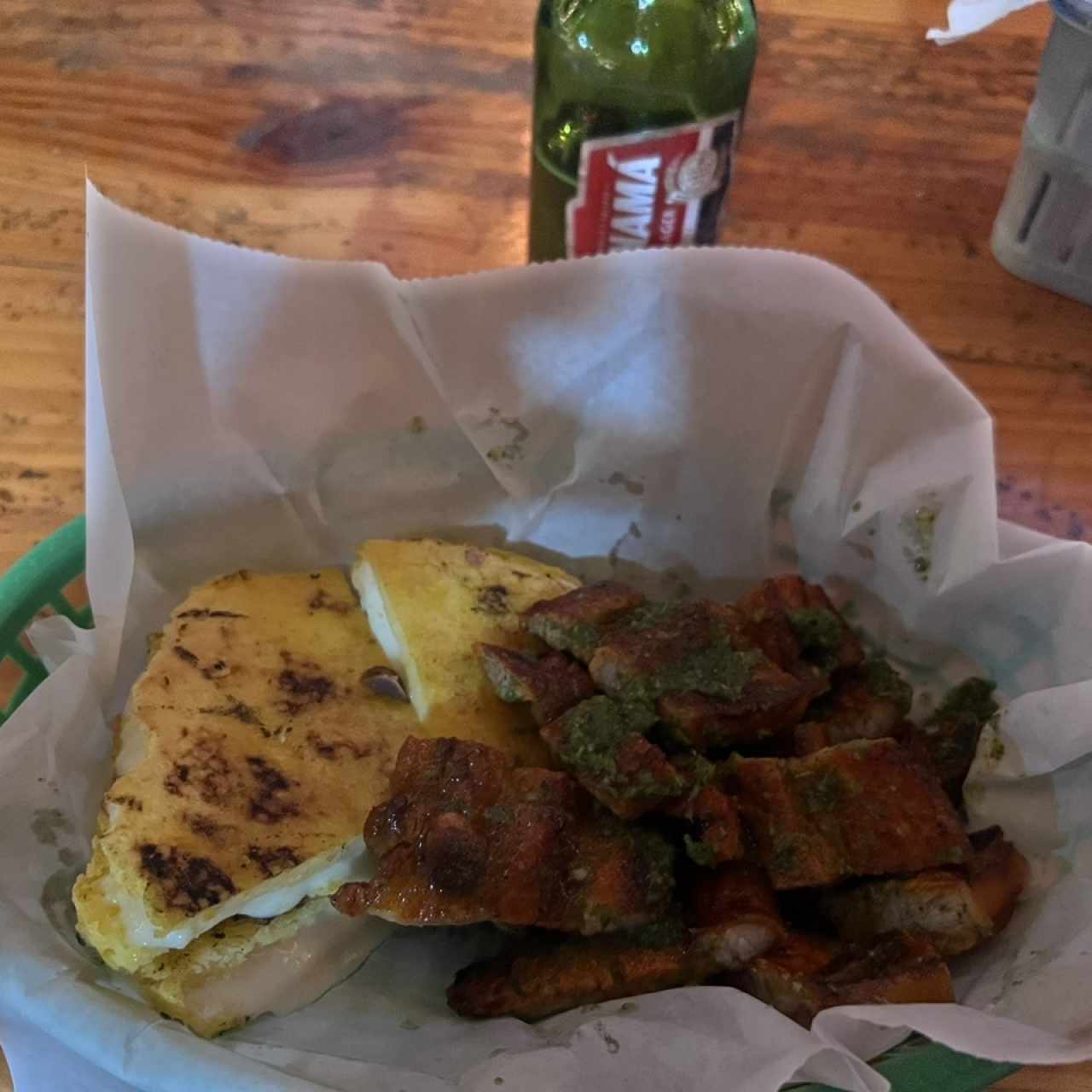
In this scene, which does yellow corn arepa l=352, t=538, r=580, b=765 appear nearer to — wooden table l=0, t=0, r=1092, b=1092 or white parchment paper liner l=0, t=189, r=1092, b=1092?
white parchment paper liner l=0, t=189, r=1092, b=1092

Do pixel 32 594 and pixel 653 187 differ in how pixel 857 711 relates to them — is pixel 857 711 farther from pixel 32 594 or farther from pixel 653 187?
pixel 32 594

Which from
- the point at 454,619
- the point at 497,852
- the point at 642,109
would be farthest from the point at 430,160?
the point at 497,852

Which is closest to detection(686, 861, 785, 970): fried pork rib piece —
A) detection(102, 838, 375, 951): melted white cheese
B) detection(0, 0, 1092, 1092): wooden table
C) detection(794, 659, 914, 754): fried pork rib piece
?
detection(794, 659, 914, 754): fried pork rib piece

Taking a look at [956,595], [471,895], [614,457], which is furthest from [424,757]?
[956,595]

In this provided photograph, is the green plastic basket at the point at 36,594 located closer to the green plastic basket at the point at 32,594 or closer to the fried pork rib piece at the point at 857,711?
the green plastic basket at the point at 32,594

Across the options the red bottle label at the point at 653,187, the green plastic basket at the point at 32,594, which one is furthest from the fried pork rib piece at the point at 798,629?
the green plastic basket at the point at 32,594

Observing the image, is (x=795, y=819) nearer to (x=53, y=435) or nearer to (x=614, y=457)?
(x=614, y=457)

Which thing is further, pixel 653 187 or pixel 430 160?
pixel 430 160
